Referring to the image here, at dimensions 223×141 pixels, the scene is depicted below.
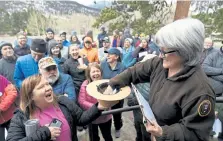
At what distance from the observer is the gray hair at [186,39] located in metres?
1.32

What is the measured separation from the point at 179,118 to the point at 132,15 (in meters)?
21.0

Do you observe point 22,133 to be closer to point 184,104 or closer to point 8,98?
point 184,104

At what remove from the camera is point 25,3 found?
105 feet

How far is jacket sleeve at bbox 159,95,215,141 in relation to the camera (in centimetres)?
126

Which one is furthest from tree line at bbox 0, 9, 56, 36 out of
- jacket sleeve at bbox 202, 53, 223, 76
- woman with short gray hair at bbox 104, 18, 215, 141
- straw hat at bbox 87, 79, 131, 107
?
woman with short gray hair at bbox 104, 18, 215, 141

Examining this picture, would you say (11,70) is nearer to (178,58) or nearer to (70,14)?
(178,58)

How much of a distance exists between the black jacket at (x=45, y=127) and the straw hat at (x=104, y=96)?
20 centimetres

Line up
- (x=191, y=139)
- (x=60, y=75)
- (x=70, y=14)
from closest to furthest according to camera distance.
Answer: (x=191, y=139), (x=60, y=75), (x=70, y=14)

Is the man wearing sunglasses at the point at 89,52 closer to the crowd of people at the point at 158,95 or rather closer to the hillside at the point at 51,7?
the crowd of people at the point at 158,95

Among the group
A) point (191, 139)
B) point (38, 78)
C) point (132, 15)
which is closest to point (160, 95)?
point (191, 139)

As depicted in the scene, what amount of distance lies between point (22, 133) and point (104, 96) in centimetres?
67

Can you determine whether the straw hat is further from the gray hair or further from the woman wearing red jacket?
the woman wearing red jacket

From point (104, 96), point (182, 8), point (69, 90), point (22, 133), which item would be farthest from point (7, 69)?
point (182, 8)

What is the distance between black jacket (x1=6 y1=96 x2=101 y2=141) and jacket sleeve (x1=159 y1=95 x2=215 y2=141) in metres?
0.79
